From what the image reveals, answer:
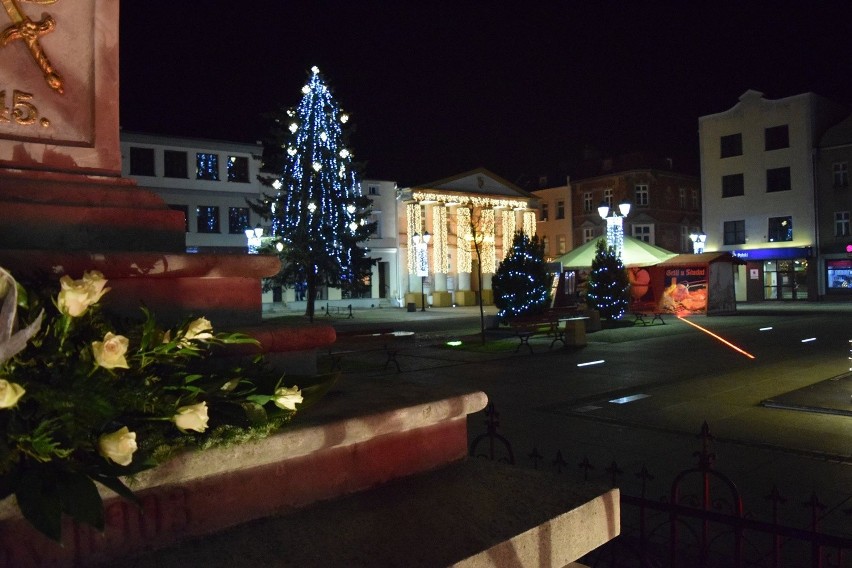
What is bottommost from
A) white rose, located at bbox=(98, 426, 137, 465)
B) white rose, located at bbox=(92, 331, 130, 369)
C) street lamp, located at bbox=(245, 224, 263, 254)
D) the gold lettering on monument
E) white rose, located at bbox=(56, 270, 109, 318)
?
white rose, located at bbox=(98, 426, 137, 465)

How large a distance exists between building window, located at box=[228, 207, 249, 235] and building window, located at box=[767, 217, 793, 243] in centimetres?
3430

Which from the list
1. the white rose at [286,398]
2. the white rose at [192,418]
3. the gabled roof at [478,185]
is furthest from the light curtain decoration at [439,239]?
the white rose at [192,418]

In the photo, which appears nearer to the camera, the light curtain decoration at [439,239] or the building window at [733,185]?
the building window at [733,185]

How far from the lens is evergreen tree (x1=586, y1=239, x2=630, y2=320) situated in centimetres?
2900

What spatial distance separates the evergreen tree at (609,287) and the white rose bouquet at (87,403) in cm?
2779

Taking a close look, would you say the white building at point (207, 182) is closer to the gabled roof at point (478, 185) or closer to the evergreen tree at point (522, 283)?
the gabled roof at point (478, 185)

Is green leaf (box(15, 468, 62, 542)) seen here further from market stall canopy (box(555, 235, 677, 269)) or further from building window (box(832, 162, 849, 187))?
building window (box(832, 162, 849, 187))

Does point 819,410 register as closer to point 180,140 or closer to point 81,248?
point 81,248

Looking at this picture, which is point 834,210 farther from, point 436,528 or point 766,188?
point 436,528

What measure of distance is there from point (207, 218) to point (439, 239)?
16.0 metres

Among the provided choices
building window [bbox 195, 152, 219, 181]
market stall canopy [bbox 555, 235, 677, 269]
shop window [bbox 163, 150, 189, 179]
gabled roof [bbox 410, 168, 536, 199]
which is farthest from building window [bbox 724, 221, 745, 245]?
shop window [bbox 163, 150, 189, 179]

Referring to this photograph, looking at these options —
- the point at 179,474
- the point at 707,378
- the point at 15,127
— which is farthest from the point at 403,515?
the point at 707,378

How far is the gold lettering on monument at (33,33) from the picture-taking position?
3.04 m

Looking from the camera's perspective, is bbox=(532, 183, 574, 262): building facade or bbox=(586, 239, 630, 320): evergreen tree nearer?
bbox=(586, 239, 630, 320): evergreen tree
